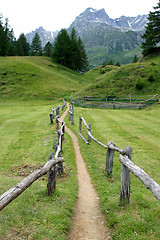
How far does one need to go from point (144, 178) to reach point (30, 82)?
57.4m

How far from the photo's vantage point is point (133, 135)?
15859mm

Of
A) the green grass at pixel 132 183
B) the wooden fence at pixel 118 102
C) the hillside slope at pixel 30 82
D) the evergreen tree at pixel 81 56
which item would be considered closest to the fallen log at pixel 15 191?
the green grass at pixel 132 183

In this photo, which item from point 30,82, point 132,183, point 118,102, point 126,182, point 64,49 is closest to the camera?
Answer: point 126,182

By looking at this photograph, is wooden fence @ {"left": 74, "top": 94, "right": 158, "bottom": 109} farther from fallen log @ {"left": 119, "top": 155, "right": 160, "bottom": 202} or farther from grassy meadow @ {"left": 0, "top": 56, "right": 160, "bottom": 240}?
fallen log @ {"left": 119, "top": 155, "right": 160, "bottom": 202}

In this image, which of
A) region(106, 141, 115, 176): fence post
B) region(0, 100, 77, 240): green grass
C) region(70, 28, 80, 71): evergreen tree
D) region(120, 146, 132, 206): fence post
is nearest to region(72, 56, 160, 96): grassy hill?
region(0, 100, 77, 240): green grass

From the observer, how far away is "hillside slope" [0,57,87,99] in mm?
50531

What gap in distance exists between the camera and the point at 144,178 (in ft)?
15.8

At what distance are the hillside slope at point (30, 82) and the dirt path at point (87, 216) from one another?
4296cm

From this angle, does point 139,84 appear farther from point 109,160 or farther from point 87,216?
point 87,216

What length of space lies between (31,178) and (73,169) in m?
5.11

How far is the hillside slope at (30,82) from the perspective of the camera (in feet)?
166

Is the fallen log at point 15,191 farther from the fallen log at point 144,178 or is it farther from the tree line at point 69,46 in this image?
the tree line at point 69,46

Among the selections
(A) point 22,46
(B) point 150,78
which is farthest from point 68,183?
(A) point 22,46

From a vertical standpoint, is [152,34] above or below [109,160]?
above
